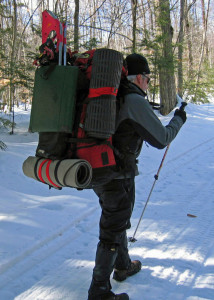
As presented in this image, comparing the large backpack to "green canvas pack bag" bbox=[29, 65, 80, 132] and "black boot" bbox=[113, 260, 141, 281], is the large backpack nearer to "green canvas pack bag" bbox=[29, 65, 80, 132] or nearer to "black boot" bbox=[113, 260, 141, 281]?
"green canvas pack bag" bbox=[29, 65, 80, 132]

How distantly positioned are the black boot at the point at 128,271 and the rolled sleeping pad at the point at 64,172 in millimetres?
1266

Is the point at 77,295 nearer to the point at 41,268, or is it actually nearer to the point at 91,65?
the point at 41,268

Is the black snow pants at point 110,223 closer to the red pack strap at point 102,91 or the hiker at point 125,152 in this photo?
the hiker at point 125,152

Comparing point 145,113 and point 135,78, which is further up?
point 135,78

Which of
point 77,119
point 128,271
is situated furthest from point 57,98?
point 128,271

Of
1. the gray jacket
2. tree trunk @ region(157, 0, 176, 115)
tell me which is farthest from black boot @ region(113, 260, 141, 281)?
tree trunk @ region(157, 0, 176, 115)

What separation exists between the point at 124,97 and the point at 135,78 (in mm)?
333

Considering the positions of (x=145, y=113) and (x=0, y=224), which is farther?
(x=0, y=224)

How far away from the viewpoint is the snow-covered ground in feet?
8.64

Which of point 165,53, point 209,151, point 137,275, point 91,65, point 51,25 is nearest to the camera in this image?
point 91,65

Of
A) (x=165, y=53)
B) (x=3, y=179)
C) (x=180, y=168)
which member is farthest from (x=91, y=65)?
(x=165, y=53)

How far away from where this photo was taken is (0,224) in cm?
357

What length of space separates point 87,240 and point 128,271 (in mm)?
795

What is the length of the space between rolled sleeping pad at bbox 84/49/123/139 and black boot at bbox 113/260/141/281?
1540 mm
